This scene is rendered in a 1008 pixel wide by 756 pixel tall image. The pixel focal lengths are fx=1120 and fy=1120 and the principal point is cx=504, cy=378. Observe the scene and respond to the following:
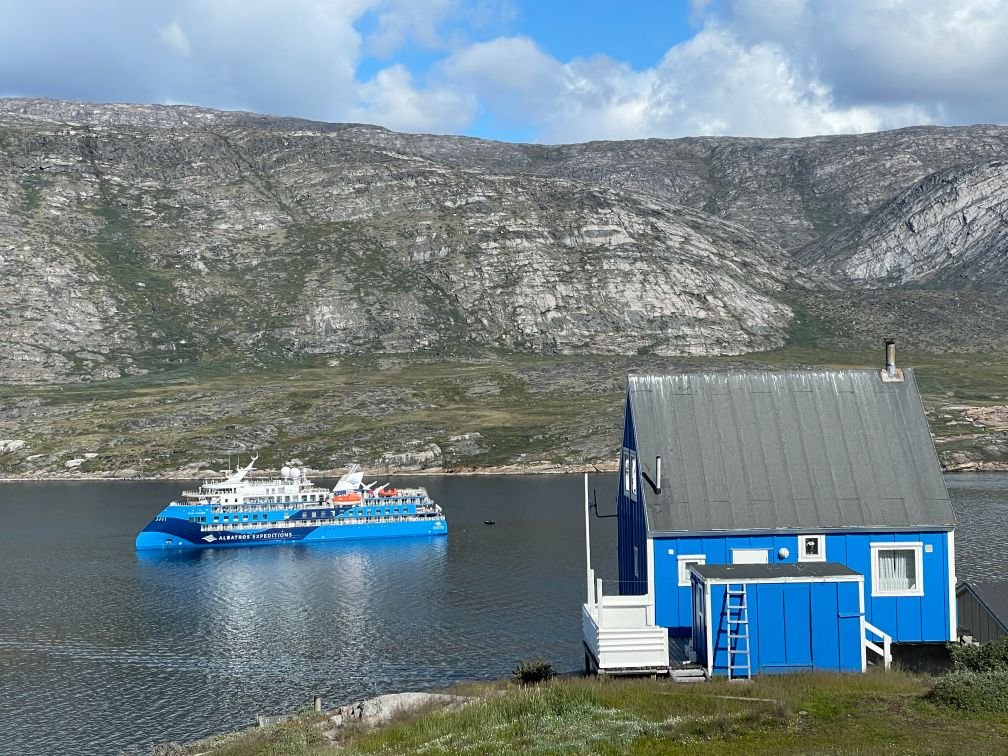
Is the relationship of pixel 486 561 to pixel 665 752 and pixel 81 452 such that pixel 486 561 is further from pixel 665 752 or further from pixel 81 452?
pixel 81 452

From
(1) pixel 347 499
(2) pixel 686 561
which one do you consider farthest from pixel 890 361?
(1) pixel 347 499

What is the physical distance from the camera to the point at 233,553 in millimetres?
112938

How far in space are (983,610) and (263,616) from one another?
164 feet

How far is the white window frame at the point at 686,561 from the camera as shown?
4012 cm

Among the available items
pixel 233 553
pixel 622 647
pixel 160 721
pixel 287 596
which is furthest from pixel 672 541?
pixel 233 553

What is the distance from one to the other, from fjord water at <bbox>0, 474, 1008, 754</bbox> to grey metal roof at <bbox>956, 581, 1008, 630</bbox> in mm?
20134

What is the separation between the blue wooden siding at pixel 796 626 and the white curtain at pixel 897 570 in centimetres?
608

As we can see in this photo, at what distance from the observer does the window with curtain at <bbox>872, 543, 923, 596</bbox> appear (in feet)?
132

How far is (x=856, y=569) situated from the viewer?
40156mm

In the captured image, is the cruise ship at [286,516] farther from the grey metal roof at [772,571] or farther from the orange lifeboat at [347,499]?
the grey metal roof at [772,571]

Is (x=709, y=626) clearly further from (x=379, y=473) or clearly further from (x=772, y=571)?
(x=379, y=473)

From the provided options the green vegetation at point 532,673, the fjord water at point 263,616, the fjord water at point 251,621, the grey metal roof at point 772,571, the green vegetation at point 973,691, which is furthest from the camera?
the fjord water at point 263,616

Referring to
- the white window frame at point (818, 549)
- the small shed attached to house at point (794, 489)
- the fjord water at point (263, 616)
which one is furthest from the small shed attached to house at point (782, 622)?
the fjord water at point (263, 616)

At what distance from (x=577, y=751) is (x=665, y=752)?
2.03 metres
